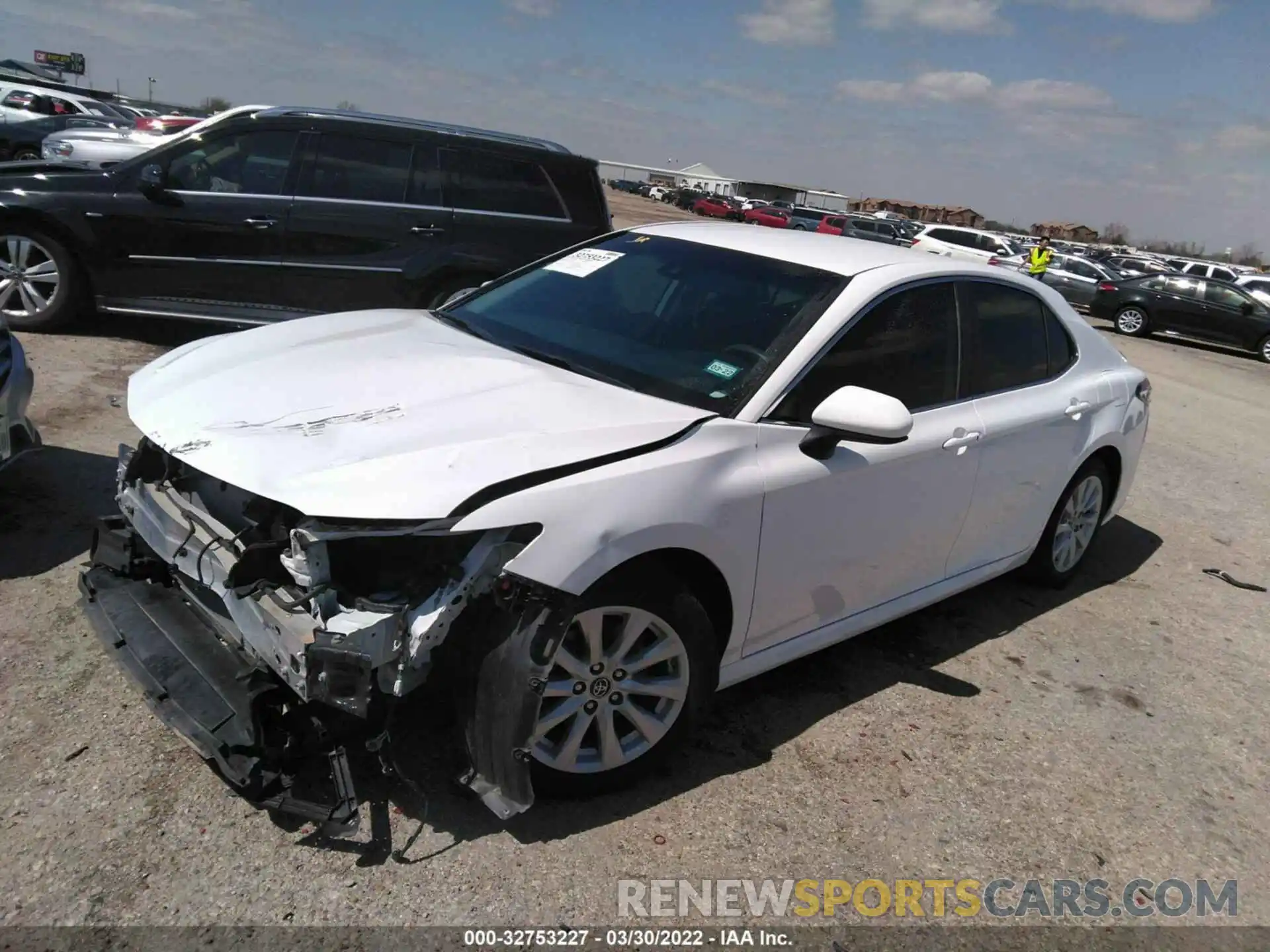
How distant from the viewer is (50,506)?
4305 millimetres

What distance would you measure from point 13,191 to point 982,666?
23.5 feet

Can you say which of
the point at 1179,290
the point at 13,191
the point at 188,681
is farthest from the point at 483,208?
the point at 1179,290

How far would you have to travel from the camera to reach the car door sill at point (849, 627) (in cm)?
318

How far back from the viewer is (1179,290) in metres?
20.8

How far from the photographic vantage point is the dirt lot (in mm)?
2439

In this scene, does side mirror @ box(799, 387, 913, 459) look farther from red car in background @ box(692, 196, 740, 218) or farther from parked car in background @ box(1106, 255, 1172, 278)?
red car in background @ box(692, 196, 740, 218)

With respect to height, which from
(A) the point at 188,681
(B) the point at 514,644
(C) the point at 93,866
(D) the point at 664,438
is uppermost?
(D) the point at 664,438

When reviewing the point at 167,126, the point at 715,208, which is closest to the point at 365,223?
the point at 167,126

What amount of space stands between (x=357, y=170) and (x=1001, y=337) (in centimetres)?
532

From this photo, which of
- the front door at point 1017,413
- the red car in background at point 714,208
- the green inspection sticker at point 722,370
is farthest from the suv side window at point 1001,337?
the red car in background at point 714,208

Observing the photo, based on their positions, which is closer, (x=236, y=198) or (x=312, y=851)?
(x=312, y=851)

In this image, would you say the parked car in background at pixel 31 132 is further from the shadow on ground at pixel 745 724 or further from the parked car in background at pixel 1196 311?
the parked car in background at pixel 1196 311

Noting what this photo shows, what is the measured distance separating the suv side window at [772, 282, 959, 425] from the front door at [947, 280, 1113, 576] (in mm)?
139

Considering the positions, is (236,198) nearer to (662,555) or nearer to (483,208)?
(483,208)
